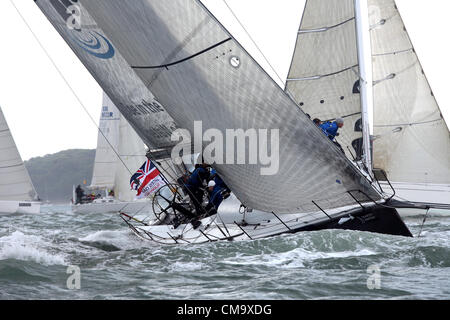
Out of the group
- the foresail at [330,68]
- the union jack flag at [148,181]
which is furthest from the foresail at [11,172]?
the union jack flag at [148,181]

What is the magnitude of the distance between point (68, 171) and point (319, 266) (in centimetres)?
11172

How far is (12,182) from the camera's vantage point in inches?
914

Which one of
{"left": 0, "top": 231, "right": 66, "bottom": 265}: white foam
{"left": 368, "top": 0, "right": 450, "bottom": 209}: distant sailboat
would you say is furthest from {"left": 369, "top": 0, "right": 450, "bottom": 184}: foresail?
{"left": 0, "top": 231, "right": 66, "bottom": 265}: white foam

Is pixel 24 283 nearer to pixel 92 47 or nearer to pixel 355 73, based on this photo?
pixel 92 47

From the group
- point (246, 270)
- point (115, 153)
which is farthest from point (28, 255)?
point (115, 153)

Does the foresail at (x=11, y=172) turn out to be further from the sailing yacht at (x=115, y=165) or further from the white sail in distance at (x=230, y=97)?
the white sail in distance at (x=230, y=97)

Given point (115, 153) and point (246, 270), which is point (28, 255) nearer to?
point (246, 270)

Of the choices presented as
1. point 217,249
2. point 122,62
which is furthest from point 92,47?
point 217,249

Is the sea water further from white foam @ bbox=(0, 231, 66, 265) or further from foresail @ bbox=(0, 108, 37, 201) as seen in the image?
foresail @ bbox=(0, 108, 37, 201)

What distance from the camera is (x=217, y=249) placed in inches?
288

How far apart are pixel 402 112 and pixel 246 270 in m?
11.7

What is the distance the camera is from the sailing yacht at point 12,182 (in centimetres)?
2256

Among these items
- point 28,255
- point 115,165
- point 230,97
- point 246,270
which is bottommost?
point 246,270

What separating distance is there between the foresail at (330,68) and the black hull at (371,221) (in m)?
6.26
